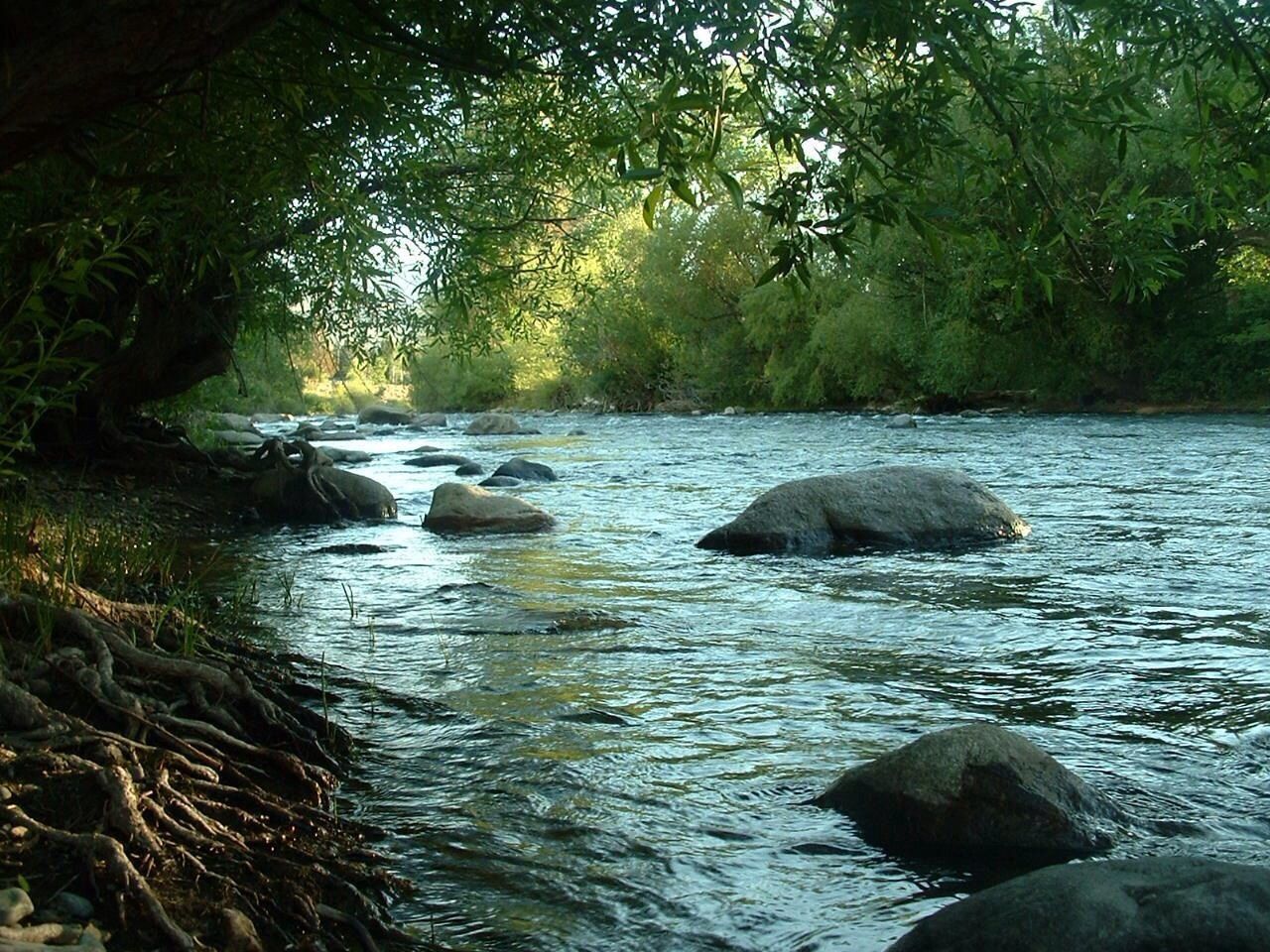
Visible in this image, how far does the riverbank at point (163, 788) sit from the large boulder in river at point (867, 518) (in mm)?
6122

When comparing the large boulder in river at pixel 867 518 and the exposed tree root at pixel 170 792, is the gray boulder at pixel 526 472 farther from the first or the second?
the exposed tree root at pixel 170 792

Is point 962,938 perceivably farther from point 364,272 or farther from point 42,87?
point 364,272

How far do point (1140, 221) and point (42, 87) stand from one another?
11.9ft

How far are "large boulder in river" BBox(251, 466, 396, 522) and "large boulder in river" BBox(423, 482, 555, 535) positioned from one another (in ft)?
3.78

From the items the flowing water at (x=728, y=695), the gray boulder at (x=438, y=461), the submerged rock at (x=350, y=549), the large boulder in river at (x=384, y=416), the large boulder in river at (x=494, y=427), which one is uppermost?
the large boulder in river at (x=384, y=416)

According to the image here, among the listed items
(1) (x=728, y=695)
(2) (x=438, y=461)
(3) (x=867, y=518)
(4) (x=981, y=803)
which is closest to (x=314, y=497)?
(3) (x=867, y=518)

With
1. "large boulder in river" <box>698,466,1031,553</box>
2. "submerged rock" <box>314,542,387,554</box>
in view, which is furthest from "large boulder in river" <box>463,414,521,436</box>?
"large boulder in river" <box>698,466,1031,553</box>

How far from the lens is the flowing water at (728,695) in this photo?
4.11 meters

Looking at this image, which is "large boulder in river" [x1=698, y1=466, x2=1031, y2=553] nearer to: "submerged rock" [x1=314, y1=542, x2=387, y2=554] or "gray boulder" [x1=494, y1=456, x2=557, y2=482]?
"submerged rock" [x1=314, y1=542, x2=387, y2=554]

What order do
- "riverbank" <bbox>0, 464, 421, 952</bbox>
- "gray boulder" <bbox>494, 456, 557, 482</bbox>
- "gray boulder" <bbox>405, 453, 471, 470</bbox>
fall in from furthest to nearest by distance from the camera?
"gray boulder" <bbox>405, 453, 471, 470</bbox>, "gray boulder" <bbox>494, 456, 557, 482</bbox>, "riverbank" <bbox>0, 464, 421, 952</bbox>

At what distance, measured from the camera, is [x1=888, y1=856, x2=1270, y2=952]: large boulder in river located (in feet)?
10.4

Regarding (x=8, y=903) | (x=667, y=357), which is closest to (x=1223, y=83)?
(x=8, y=903)

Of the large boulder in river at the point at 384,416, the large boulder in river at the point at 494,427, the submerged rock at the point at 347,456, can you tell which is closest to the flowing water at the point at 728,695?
the submerged rock at the point at 347,456

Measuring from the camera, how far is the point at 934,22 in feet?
12.1
